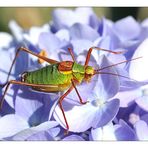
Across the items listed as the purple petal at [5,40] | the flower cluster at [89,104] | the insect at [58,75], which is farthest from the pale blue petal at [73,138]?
the purple petal at [5,40]

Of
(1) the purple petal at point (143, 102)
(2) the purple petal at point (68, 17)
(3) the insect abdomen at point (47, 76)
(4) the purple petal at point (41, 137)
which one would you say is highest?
(2) the purple petal at point (68, 17)

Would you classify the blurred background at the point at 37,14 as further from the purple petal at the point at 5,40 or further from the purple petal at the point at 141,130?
the purple petal at the point at 141,130

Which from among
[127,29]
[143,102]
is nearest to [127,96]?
[143,102]

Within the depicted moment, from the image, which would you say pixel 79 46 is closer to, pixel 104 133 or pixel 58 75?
pixel 58 75

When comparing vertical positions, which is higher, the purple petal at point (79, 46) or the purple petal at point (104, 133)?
the purple petal at point (79, 46)

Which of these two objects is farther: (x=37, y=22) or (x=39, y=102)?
(x=37, y=22)

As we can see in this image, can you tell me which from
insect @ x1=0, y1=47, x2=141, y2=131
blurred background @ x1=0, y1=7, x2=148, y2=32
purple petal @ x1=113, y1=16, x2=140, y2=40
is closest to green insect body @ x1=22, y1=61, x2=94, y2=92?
insect @ x1=0, y1=47, x2=141, y2=131

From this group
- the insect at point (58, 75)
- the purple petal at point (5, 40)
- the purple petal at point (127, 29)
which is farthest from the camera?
the purple petal at point (5, 40)
